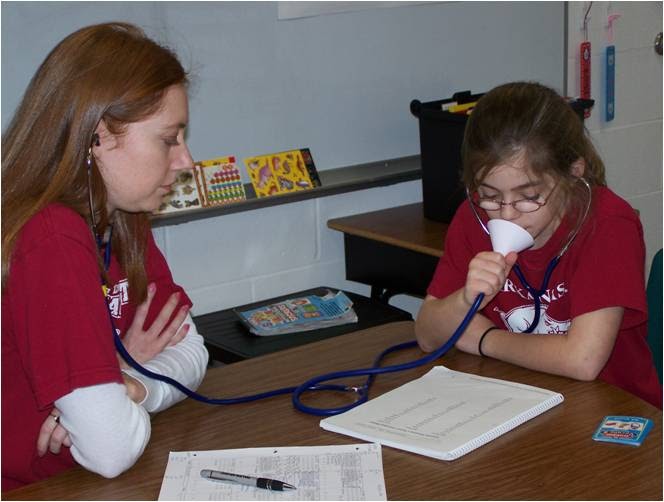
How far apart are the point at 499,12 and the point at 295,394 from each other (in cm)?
202

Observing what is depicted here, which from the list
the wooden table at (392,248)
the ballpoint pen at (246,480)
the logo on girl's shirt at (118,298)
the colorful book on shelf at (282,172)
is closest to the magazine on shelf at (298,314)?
the wooden table at (392,248)

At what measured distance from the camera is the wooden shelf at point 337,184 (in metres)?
2.82

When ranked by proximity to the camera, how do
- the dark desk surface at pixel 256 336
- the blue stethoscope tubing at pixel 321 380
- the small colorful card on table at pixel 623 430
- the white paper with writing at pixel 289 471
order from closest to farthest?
the white paper with writing at pixel 289 471 < the small colorful card on table at pixel 623 430 < the blue stethoscope tubing at pixel 321 380 < the dark desk surface at pixel 256 336

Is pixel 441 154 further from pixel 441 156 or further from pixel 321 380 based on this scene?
pixel 321 380

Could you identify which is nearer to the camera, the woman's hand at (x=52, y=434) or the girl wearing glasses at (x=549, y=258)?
the woman's hand at (x=52, y=434)

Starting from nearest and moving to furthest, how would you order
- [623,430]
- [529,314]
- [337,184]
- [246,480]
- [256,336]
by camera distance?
1. [246,480]
2. [623,430]
3. [529,314]
4. [256,336]
5. [337,184]

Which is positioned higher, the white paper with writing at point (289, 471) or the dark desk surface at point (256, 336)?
the white paper with writing at point (289, 471)

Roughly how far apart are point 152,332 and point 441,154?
4.33ft

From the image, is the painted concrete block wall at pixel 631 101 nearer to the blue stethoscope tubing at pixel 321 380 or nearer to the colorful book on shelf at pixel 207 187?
the colorful book on shelf at pixel 207 187

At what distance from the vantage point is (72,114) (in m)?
1.54

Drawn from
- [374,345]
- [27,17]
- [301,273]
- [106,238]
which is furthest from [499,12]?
[106,238]

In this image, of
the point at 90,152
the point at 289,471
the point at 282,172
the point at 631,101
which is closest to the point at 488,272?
the point at 289,471

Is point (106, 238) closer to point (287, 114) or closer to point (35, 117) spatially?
point (35, 117)

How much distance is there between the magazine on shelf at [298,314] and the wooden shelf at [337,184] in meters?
0.31
